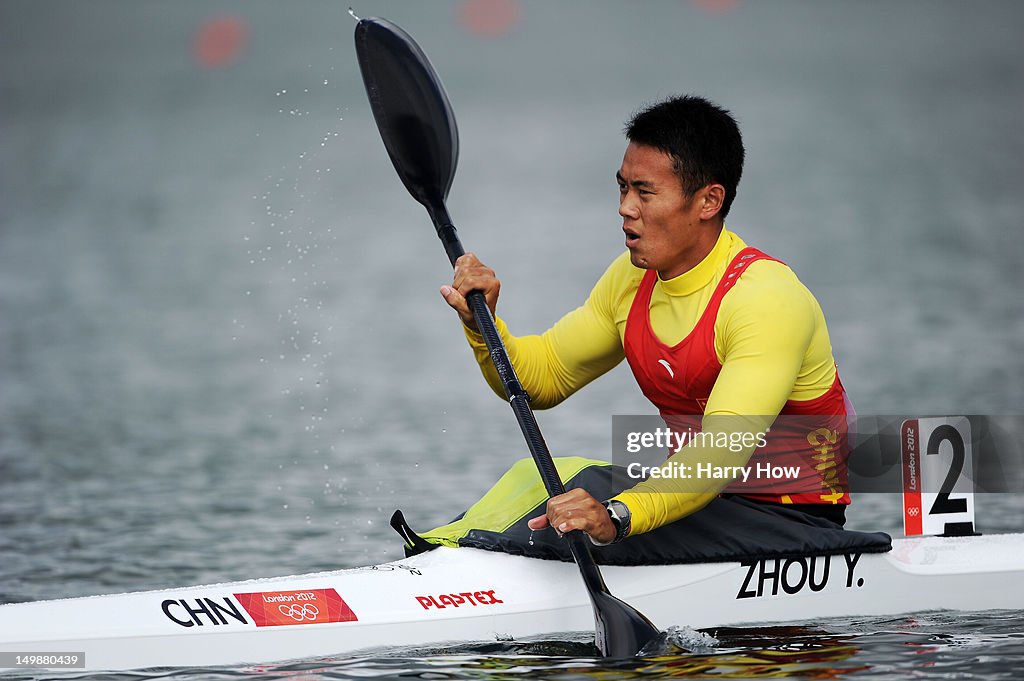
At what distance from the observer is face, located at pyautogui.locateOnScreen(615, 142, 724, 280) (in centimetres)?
464

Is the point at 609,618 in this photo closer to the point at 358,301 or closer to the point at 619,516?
the point at 619,516

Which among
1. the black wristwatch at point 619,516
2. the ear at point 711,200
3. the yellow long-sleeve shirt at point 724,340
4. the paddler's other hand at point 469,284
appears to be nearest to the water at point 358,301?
the black wristwatch at point 619,516

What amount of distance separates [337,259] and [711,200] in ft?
53.7

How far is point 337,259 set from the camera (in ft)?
68.1

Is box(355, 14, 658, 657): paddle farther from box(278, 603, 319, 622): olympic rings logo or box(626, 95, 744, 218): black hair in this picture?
box(278, 603, 319, 622): olympic rings logo

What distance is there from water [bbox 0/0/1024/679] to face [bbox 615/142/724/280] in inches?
49.2

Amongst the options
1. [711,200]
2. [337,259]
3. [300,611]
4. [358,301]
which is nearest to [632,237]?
[711,200]

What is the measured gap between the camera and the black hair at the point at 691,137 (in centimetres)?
462

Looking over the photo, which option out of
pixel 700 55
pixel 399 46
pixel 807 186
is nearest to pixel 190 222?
pixel 807 186

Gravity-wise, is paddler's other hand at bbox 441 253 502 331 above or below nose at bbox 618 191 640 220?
below

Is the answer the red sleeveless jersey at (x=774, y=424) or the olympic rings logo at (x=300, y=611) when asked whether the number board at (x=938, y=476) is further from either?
the olympic rings logo at (x=300, y=611)

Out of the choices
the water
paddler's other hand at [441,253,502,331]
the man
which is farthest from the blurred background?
the man

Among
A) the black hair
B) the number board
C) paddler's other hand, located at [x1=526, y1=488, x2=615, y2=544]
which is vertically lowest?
paddler's other hand, located at [x1=526, y1=488, x2=615, y2=544]

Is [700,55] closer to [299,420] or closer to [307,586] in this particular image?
[299,420]
